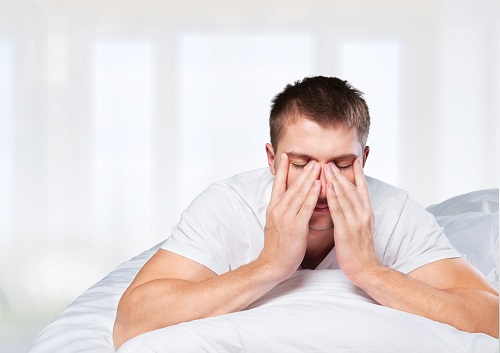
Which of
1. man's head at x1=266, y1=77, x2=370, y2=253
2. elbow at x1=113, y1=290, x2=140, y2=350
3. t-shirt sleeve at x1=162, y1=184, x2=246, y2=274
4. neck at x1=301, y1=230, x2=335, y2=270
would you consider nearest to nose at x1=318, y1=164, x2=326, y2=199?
man's head at x1=266, y1=77, x2=370, y2=253

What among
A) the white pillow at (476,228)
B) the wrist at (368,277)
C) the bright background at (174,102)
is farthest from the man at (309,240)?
the bright background at (174,102)

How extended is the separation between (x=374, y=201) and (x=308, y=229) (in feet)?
1.03

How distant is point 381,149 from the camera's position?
17.4 feet

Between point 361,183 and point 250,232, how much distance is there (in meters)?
0.31

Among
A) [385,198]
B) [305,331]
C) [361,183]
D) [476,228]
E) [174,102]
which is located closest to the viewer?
[305,331]

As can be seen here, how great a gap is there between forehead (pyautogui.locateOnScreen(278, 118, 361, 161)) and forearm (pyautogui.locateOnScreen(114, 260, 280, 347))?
0.26 metres

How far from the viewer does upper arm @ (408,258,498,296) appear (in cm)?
174

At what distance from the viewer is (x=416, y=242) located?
1.85 metres

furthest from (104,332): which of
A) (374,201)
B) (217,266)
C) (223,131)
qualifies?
(223,131)

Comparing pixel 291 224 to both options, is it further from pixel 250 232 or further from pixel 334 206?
pixel 250 232

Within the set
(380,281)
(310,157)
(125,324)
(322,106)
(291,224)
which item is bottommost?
(125,324)

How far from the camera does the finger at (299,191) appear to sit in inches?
64.9

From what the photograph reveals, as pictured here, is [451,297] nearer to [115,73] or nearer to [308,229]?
[308,229]

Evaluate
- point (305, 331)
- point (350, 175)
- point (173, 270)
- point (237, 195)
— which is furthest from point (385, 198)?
point (305, 331)
